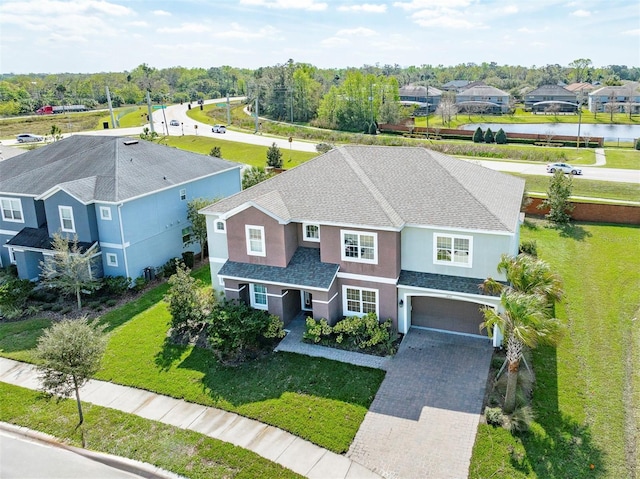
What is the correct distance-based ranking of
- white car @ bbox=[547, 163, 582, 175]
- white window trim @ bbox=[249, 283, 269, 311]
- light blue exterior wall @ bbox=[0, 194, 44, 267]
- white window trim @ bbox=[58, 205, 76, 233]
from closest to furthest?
white window trim @ bbox=[249, 283, 269, 311], white window trim @ bbox=[58, 205, 76, 233], light blue exterior wall @ bbox=[0, 194, 44, 267], white car @ bbox=[547, 163, 582, 175]

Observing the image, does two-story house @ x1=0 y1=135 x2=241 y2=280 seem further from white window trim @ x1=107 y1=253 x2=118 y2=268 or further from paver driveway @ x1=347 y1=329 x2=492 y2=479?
paver driveway @ x1=347 y1=329 x2=492 y2=479

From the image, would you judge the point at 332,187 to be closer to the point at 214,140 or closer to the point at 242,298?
the point at 242,298

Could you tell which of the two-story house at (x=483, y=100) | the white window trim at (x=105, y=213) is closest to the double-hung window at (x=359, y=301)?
the white window trim at (x=105, y=213)

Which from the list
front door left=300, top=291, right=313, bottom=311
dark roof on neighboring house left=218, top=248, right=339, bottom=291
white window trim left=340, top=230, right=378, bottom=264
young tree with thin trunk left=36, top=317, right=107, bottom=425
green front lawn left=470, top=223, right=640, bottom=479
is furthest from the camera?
front door left=300, top=291, right=313, bottom=311

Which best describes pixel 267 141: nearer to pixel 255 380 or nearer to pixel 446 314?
pixel 446 314

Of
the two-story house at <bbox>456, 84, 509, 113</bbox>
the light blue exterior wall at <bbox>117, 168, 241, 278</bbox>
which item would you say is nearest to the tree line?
the two-story house at <bbox>456, 84, 509, 113</bbox>

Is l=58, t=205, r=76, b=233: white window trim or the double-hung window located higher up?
l=58, t=205, r=76, b=233: white window trim

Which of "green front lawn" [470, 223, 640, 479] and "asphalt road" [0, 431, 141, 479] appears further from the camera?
"asphalt road" [0, 431, 141, 479]
